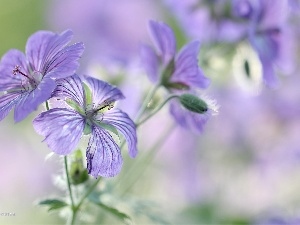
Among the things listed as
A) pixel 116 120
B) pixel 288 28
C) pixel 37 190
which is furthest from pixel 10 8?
pixel 116 120

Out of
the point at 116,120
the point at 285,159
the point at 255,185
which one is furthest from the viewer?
the point at 255,185

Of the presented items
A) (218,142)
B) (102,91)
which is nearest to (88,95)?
(102,91)

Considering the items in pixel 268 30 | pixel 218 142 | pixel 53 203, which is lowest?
pixel 53 203

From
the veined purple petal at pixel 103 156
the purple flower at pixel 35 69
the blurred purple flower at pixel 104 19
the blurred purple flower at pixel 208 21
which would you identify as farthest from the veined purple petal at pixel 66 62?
the blurred purple flower at pixel 104 19

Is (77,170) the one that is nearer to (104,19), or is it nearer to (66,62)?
(66,62)

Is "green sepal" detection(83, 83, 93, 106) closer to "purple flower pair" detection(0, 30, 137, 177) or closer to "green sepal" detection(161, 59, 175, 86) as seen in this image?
"purple flower pair" detection(0, 30, 137, 177)

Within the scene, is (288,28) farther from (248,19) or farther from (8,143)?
(8,143)

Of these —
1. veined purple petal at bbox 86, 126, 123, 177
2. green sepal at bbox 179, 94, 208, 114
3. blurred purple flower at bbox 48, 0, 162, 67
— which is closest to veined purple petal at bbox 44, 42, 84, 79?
veined purple petal at bbox 86, 126, 123, 177
